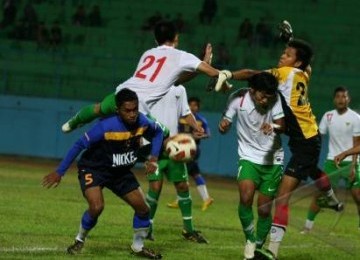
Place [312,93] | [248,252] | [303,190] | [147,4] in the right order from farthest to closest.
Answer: [147,4], [312,93], [248,252], [303,190]

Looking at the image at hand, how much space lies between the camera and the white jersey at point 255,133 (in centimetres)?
1205

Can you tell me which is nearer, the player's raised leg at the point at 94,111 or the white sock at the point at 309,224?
the player's raised leg at the point at 94,111

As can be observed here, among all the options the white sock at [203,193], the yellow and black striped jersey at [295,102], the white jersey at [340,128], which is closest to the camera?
the yellow and black striped jersey at [295,102]

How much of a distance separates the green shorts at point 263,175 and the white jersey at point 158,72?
1328 millimetres

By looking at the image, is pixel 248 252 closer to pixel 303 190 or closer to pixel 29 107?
pixel 303 190

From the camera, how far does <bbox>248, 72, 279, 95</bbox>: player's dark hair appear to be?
1170cm

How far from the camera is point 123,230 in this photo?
14.5 m

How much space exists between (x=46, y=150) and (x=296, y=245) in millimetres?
19379

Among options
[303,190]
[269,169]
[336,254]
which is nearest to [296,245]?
[336,254]

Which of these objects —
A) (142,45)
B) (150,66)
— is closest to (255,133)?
(150,66)

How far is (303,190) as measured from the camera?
35.9ft

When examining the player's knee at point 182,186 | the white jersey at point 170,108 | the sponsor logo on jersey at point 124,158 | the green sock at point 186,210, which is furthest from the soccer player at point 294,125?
the player's knee at point 182,186

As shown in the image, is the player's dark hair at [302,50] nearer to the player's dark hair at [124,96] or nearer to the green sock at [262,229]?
the green sock at [262,229]

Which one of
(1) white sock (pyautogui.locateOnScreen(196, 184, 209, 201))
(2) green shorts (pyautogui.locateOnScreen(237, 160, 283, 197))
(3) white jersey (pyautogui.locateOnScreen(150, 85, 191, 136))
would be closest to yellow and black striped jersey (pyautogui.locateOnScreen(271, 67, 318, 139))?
(2) green shorts (pyautogui.locateOnScreen(237, 160, 283, 197))
